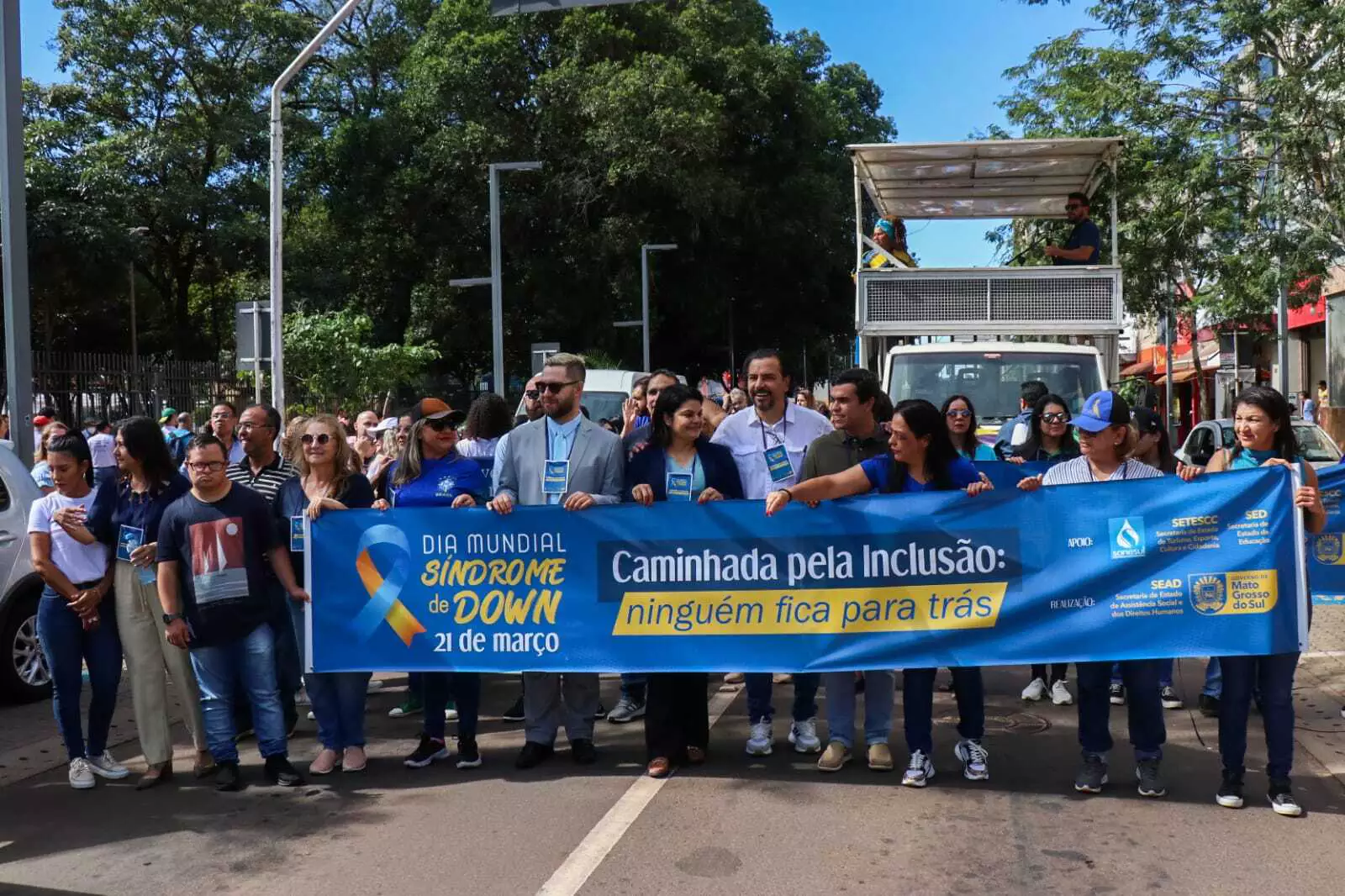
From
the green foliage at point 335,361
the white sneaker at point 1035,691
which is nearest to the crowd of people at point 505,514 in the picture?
the white sneaker at point 1035,691

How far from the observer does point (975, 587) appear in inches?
253

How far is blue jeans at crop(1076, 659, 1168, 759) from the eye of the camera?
604 cm

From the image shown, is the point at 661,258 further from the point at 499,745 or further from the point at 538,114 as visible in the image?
the point at 499,745

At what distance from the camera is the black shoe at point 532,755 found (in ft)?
22.4

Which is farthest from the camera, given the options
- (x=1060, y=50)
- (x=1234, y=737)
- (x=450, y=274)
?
(x=450, y=274)

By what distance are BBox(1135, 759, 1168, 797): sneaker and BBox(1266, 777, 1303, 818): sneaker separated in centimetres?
45

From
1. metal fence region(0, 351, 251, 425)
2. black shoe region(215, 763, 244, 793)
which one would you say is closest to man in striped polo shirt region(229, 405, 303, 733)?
black shoe region(215, 763, 244, 793)

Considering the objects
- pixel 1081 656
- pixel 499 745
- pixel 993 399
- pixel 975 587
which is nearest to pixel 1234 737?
→ pixel 1081 656

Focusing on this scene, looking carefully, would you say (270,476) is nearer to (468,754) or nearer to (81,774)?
(81,774)

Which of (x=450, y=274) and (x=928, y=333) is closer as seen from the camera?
(x=928, y=333)

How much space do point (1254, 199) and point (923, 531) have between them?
12.2 metres

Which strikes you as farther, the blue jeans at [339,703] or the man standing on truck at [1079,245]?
the man standing on truck at [1079,245]

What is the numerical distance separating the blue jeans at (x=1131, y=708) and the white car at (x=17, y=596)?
21.1 ft

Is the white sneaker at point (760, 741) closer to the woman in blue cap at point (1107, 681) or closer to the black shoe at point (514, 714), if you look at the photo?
the woman in blue cap at point (1107, 681)
